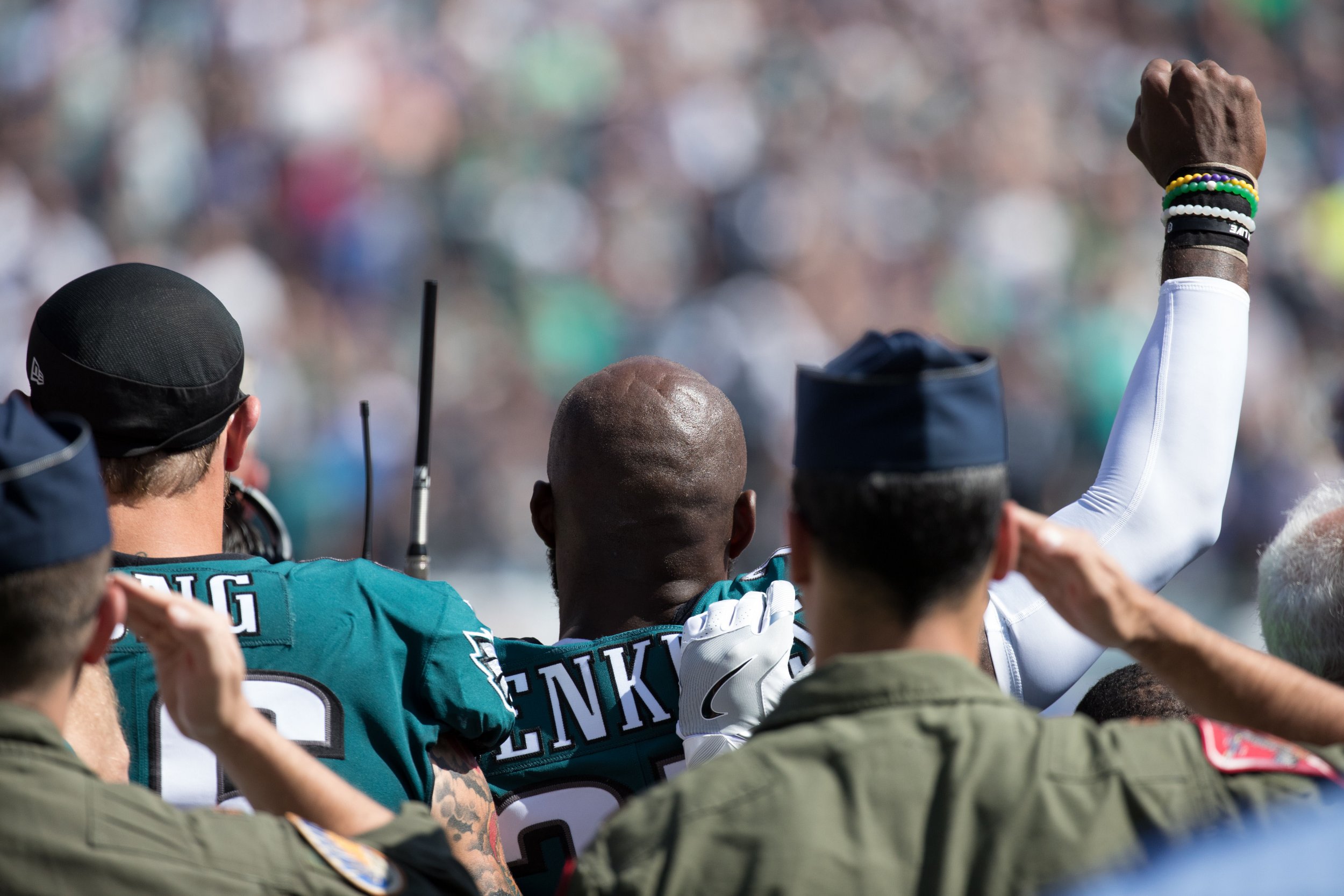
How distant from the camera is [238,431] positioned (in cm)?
214

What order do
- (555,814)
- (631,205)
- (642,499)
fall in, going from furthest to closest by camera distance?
(631,205), (642,499), (555,814)

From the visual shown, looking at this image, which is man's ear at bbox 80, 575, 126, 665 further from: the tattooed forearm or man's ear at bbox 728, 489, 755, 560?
man's ear at bbox 728, 489, 755, 560

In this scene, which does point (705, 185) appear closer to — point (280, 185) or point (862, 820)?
point (280, 185)

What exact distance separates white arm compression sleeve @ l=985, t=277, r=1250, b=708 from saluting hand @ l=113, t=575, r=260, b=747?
109 centimetres

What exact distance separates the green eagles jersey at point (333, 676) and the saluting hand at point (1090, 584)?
0.89m

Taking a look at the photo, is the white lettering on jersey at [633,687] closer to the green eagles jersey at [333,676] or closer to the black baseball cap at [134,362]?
the green eagles jersey at [333,676]

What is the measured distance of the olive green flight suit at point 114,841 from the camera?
127cm

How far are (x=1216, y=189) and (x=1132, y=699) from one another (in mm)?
856

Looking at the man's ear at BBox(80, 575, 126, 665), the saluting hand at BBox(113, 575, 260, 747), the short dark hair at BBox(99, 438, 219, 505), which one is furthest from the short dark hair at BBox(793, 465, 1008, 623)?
the short dark hair at BBox(99, 438, 219, 505)

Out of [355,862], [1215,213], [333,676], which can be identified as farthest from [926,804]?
[1215,213]

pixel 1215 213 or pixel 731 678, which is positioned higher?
pixel 1215 213

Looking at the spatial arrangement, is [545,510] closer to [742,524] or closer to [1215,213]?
[742,524]

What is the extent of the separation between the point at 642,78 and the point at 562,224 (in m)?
1.00

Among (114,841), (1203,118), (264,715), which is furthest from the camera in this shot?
(1203,118)
